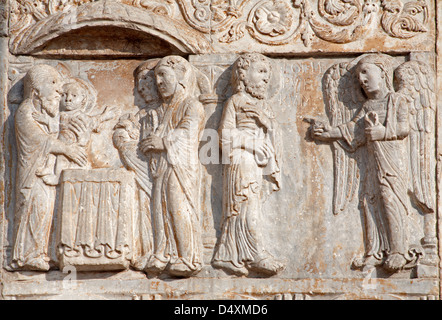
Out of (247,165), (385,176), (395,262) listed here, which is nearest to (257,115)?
(247,165)

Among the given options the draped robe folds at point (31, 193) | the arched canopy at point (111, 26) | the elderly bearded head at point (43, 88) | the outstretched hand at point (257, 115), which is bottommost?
the draped robe folds at point (31, 193)

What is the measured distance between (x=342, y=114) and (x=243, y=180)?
1334mm

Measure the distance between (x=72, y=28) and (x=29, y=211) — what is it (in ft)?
6.56

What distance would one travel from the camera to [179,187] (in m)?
12.2

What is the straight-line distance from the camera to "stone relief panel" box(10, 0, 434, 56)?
1262 cm

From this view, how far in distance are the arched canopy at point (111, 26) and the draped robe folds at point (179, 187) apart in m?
0.62

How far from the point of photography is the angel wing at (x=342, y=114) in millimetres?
12344

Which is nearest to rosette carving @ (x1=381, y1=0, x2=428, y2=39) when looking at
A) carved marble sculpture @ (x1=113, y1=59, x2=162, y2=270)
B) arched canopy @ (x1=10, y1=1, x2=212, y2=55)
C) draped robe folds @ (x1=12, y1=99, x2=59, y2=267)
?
arched canopy @ (x1=10, y1=1, x2=212, y2=55)

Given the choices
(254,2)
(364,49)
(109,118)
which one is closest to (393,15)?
(364,49)

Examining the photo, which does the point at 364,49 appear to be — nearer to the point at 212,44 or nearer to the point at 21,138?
the point at 212,44

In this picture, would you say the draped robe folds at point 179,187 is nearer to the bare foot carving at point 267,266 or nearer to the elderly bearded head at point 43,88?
the bare foot carving at point 267,266

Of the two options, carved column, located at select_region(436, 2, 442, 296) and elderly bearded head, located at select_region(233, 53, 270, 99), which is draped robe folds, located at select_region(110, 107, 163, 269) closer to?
elderly bearded head, located at select_region(233, 53, 270, 99)

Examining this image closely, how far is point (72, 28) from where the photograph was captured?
41.2 feet

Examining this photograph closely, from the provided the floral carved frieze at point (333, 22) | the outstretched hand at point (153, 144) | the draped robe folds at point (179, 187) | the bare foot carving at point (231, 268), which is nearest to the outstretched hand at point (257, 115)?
the draped robe folds at point (179, 187)
